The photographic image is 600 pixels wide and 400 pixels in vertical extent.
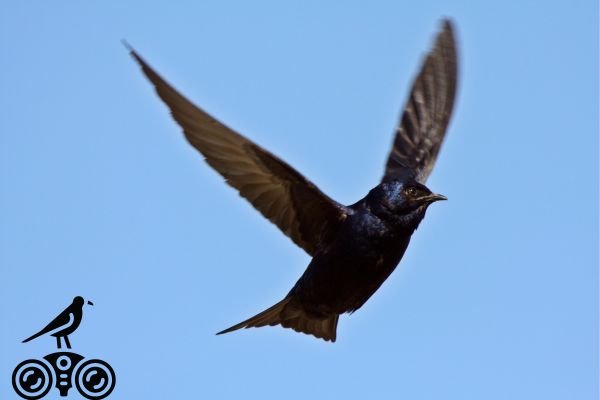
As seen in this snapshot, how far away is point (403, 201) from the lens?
10195mm

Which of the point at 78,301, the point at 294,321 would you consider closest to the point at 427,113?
the point at 294,321

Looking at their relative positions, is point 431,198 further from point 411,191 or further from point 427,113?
point 427,113

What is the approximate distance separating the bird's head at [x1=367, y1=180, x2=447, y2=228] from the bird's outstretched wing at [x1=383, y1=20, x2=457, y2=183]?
1861mm

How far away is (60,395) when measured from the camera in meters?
9.73

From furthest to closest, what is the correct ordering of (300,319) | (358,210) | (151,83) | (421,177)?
(421,177), (300,319), (358,210), (151,83)

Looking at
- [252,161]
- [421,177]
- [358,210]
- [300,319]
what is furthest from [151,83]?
[421,177]

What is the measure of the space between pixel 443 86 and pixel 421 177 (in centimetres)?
97

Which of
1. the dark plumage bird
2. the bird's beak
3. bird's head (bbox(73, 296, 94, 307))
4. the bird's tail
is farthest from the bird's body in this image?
bird's head (bbox(73, 296, 94, 307))

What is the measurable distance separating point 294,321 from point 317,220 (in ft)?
3.33

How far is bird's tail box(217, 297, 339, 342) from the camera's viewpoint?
35.9 ft

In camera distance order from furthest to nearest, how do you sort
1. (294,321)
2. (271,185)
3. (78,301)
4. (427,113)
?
(427,113)
(294,321)
(271,185)
(78,301)

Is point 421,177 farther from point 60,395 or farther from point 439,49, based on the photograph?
point 60,395

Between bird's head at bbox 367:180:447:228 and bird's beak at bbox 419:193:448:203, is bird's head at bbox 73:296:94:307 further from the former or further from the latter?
bird's beak at bbox 419:193:448:203

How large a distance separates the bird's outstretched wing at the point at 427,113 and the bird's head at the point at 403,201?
186 cm
